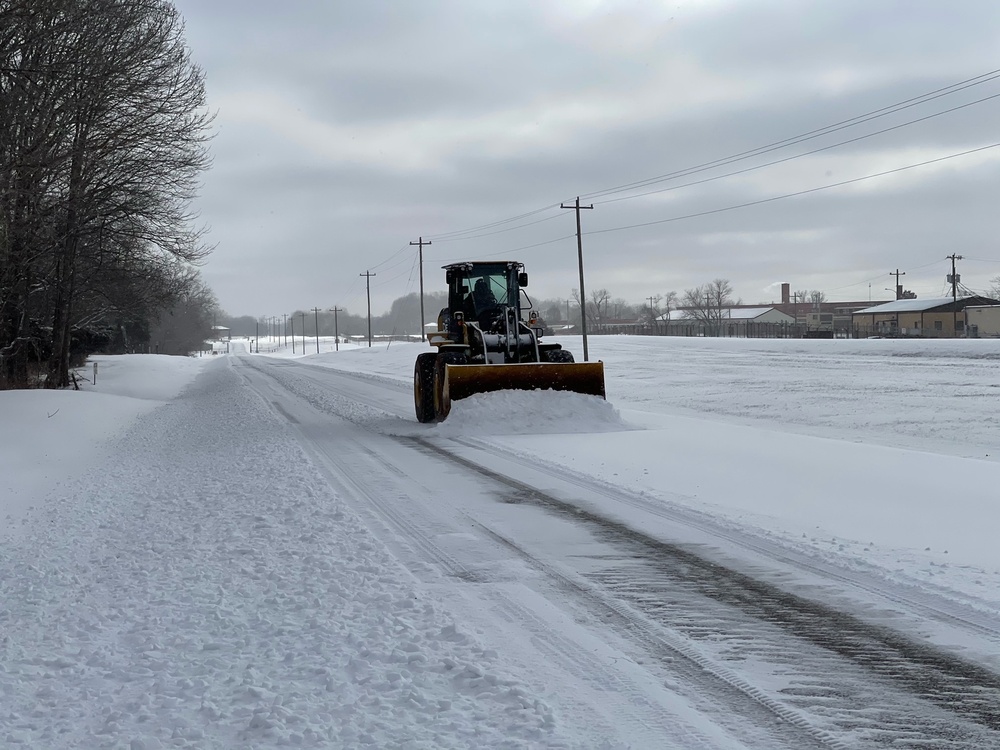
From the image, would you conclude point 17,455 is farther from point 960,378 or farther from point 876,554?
point 960,378

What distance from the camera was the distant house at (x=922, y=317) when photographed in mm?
71062

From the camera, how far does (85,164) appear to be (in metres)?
20.0

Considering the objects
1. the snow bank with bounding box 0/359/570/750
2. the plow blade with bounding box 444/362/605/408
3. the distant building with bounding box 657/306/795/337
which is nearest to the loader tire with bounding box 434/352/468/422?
the plow blade with bounding box 444/362/605/408

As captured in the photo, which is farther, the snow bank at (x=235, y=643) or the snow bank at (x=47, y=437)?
the snow bank at (x=47, y=437)

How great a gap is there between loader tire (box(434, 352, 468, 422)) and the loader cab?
59.6 inches

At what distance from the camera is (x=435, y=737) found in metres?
3.57

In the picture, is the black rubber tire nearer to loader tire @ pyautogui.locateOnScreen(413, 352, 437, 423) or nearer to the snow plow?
the snow plow

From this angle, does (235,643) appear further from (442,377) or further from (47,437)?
(442,377)

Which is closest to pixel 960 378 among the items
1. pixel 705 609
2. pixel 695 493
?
pixel 695 493

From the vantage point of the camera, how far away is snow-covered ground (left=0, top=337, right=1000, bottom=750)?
3824 mm

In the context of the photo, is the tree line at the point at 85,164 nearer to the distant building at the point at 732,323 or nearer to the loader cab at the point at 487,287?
the loader cab at the point at 487,287

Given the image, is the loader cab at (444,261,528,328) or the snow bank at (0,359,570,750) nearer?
the snow bank at (0,359,570,750)

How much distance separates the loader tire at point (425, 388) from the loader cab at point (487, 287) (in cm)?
139

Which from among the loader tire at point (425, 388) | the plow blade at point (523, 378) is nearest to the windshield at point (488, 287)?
the loader tire at point (425, 388)
